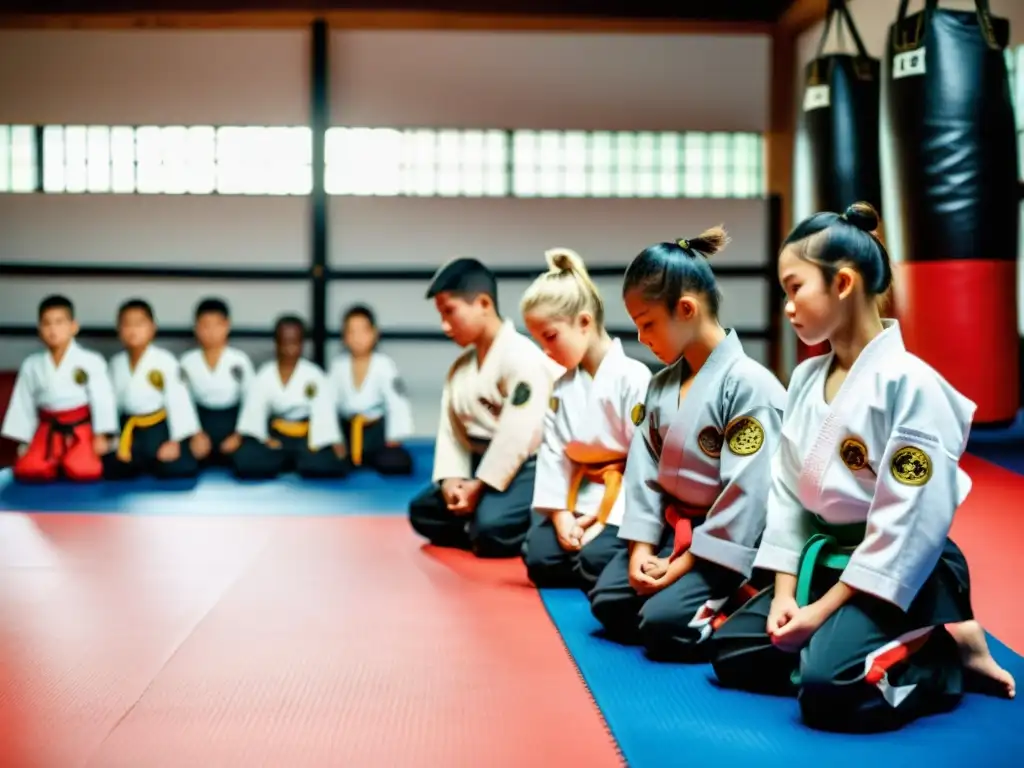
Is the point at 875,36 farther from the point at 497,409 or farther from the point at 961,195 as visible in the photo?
the point at 497,409

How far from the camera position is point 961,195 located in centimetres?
573

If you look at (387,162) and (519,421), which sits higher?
(387,162)

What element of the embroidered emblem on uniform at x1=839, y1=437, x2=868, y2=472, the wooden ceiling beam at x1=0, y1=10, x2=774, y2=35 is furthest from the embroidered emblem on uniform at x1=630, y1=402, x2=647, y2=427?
the wooden ceiling beam at x1=0, y1=10, x2=774, y2=35

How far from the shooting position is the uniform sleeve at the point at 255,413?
294 inches

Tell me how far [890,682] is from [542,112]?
21.3ft

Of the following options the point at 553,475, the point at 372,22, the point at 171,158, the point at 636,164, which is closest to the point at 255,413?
the point at 171,158

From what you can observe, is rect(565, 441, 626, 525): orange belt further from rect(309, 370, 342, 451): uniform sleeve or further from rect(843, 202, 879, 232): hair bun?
rect(309, 370, 342, 451): uniform sleeve

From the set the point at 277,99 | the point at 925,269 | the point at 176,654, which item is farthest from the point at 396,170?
the point at 176,654

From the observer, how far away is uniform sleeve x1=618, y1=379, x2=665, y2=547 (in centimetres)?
363

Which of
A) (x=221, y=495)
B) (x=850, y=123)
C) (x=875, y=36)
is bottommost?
(x=221, y=495)

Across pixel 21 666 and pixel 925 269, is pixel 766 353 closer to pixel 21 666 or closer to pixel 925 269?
pixel 925 269

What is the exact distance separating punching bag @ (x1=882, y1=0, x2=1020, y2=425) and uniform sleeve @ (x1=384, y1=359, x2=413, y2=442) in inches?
123

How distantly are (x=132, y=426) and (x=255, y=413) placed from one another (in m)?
0.73

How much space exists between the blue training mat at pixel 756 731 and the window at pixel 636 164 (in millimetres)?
5982
